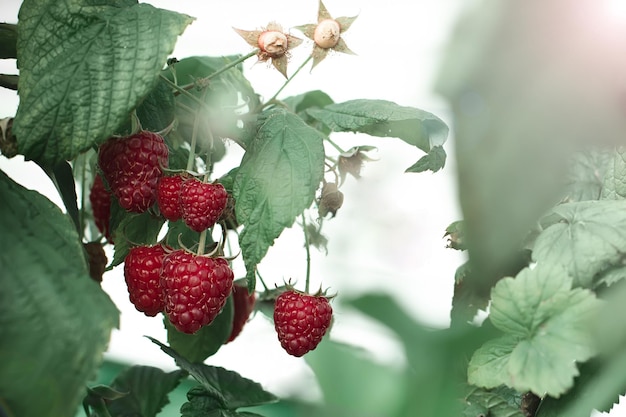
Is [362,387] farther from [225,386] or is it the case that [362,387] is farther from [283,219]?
[225,386]

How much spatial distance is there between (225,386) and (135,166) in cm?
29

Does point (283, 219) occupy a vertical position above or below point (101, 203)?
below

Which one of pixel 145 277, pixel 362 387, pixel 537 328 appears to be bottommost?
pixel 362 387

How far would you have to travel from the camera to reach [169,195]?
595 millimetres

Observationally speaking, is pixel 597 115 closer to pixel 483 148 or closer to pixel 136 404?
pixel 483 148

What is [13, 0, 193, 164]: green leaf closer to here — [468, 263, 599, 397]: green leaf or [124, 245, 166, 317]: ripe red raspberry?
[124, 245, 166, 317]: ripe red raspberry

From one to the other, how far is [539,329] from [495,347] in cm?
5

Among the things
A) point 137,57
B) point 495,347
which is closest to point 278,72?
point 137,57

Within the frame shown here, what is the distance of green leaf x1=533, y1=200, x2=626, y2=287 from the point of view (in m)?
0.48

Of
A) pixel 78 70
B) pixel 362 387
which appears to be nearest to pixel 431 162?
pixel 78 70

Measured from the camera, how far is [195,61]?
82 cm

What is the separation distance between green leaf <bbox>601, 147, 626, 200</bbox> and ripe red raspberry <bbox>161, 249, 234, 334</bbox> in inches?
13.3

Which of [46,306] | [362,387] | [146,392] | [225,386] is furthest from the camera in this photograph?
[146,392]

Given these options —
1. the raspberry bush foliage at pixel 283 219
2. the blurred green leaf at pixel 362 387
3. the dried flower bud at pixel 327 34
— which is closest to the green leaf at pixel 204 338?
the raspberry bush foliage at pixel 283 219
